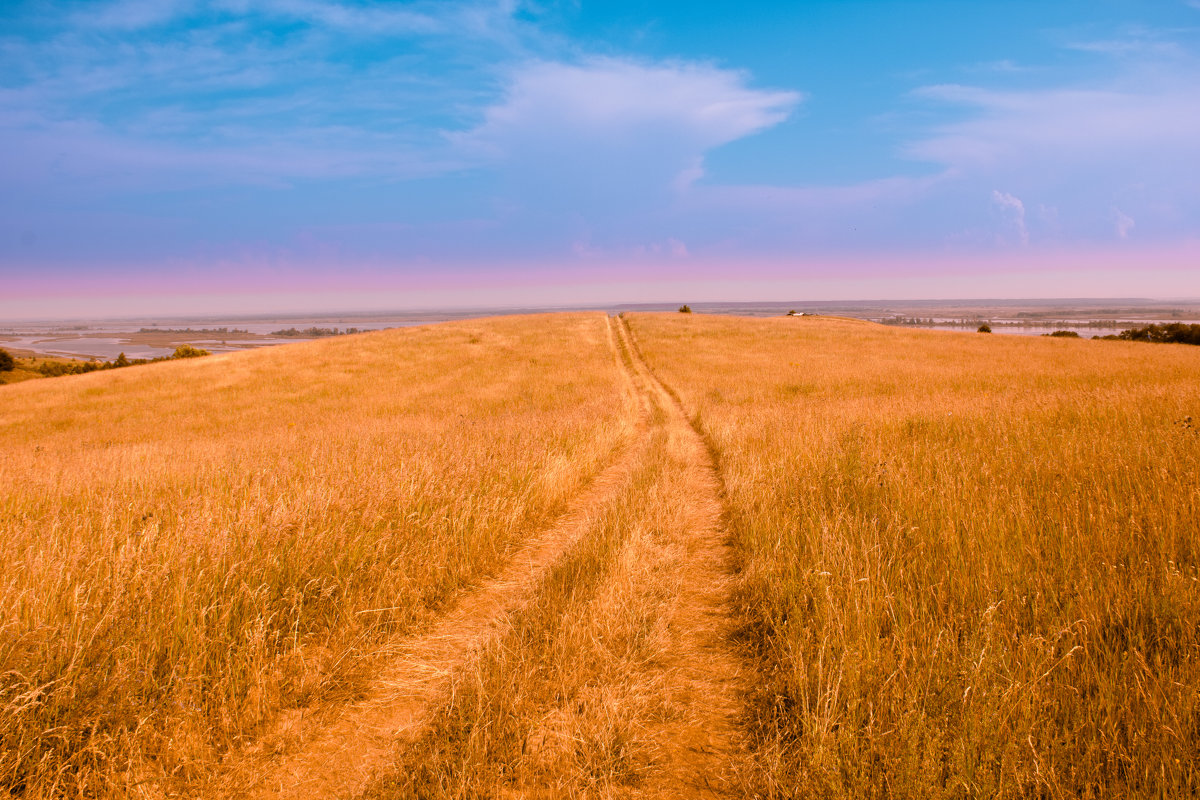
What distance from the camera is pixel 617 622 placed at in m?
4.29

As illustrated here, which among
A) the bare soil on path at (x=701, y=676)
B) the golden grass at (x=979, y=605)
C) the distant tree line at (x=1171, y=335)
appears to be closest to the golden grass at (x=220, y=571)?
the bare soil on path at (x=701, y=676)

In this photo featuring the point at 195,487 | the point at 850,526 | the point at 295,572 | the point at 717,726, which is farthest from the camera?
the point at 195,487

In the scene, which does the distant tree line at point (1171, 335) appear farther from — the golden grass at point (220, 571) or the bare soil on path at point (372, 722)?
the bare soil on path at point (372, 722)

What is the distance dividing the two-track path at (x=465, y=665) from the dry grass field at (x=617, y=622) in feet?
0.08

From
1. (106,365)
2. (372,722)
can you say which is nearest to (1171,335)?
(372,722)

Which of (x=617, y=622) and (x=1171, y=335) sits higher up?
(x=1171, y=335)

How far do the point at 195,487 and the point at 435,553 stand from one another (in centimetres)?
375

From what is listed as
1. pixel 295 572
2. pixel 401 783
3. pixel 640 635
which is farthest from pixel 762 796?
pixel 295 572

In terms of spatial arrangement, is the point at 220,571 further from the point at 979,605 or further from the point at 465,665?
the point at 979,605

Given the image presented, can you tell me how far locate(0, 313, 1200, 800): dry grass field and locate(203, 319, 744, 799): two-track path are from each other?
0.02 m

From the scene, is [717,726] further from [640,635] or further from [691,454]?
[691,454]

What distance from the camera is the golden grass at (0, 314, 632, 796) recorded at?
9.91 feet

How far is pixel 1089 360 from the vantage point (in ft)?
77.8

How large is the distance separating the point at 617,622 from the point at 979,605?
2.77m
